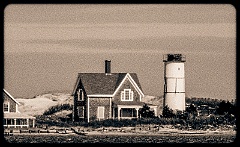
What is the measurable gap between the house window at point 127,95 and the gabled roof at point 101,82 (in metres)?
0.55

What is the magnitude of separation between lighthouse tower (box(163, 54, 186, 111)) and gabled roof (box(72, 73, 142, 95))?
181cm

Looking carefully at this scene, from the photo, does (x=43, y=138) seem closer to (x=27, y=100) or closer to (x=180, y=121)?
(x=180, y=121)

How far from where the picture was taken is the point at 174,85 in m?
57.2

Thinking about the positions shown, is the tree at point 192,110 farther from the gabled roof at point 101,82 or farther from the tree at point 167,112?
the gabled roof at point 101,82

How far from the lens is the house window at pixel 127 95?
5659cm

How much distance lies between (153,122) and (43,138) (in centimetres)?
627

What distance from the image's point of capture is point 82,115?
185 feet

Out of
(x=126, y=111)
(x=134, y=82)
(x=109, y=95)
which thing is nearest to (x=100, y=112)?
(x=109, y=95)

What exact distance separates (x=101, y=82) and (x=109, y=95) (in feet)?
2.79

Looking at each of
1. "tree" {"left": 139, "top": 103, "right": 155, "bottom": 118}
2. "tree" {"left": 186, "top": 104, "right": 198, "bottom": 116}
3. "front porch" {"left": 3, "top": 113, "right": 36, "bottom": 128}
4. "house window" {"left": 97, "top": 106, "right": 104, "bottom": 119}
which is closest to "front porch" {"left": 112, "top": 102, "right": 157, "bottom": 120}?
"tree" {"left": 139, "top": 103, "right": 155, "bottom": 118}

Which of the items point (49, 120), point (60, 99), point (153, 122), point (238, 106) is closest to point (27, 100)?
point (60, 99)

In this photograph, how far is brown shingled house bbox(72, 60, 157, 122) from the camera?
184ft

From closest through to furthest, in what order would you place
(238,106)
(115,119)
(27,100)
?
(238,106) → (115,119) → (27,100)

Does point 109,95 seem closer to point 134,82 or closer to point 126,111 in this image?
point 126,111
